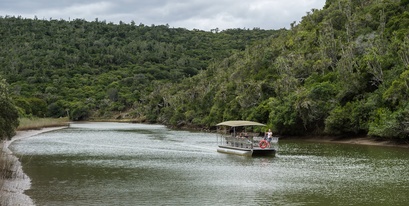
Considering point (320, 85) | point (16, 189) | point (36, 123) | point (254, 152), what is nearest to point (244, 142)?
point (254, 152)

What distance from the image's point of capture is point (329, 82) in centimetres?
7931

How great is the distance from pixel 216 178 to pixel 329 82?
1968 inches

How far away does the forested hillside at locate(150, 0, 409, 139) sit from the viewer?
214 feet

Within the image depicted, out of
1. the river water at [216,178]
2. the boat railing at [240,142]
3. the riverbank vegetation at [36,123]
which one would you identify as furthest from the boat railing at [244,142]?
the riverbank vegetation at [36,123]

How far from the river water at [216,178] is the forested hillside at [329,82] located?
45.2ft

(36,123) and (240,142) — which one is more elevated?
(36,123)

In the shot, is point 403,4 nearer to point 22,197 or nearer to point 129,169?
point 129,169

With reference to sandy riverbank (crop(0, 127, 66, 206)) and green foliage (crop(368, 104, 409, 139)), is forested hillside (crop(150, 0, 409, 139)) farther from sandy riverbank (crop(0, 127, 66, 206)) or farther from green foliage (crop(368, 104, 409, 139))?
sandy riverbank (crop(0, 127, 66, 206))

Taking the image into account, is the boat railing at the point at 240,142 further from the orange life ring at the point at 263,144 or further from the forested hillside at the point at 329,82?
the forested hillside at the point at 329,82

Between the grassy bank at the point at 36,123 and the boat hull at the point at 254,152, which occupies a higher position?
the grassy bank at the point at 36,123

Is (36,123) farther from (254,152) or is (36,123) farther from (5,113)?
(254,152)

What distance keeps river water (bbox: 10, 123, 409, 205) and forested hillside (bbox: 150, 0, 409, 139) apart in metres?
13.8

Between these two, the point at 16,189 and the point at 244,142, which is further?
the point at 244,142

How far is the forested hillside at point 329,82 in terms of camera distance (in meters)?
65.4
